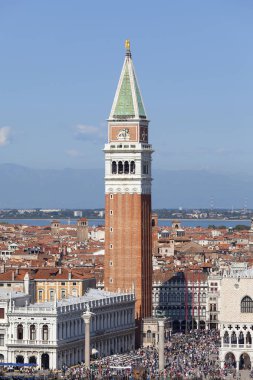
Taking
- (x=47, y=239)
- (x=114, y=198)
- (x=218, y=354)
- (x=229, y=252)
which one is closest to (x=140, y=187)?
(x=114, y=198)

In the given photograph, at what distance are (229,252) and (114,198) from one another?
56035 mm

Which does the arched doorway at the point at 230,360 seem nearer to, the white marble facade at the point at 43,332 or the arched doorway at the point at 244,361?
the arched doorway at the point at 244,361

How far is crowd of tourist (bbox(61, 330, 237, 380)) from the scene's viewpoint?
237ft

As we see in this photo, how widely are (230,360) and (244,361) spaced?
57cm

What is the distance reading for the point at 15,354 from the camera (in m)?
76.1

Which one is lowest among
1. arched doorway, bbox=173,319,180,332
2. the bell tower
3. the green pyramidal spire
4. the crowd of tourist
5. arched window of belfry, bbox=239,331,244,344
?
the crowd of tourist

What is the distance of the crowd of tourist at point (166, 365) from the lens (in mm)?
72250

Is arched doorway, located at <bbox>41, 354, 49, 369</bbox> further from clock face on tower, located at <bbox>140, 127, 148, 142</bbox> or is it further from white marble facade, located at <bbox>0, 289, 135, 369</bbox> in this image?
clock face on tower, located at <bbox>140, 127, 148, 142</bbox>

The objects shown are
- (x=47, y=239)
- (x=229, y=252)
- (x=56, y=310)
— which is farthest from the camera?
(x=47, y=239)

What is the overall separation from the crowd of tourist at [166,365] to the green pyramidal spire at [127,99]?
1071 cm

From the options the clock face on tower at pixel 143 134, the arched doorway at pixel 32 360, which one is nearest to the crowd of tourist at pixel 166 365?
the arched doorway at pixel 32 360

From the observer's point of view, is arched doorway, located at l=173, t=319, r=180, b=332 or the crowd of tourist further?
arched doorway, located at l=173, t=319, r=180, b=332

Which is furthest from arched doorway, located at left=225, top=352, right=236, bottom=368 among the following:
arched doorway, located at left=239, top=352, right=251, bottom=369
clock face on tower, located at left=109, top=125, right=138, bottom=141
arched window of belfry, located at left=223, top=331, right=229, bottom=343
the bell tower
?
clock face on tower, located at left=109, top=125, right=138, bottom=141

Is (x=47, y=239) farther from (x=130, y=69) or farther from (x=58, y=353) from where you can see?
(x=58, y=353)
